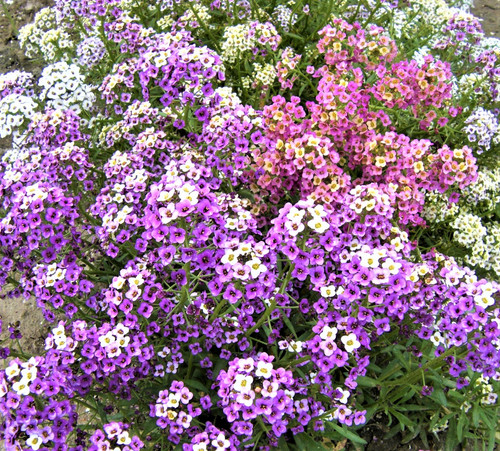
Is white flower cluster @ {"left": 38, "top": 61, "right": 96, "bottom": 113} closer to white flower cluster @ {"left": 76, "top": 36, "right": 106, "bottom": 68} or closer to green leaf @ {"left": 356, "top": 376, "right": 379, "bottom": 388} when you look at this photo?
white flower cluster @ {"left": 76, "top": 36, "right": 106, "bottom": 68}

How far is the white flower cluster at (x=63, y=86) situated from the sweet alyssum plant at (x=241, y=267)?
2 cm

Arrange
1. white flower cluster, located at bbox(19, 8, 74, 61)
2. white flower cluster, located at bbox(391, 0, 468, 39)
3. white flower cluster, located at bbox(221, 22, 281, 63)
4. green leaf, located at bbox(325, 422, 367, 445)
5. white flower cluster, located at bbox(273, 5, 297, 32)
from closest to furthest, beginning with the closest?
green leaf, located at bbox(325, 422, 367, 445) → white flower cluster, located at bbox(221, 22, 281, 63) → white flower cluster, located at bbox(19, 8, 74, 61) → white flower cluster, located at bbox(273, 5, 297, 32) → white flower cluster, located at bbox(391, 0, 468, 39)

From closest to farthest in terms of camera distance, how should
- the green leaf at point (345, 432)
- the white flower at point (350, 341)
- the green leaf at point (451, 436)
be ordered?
the white flower at point (350, 341) → the green leaf at point (345, 432) → the green leaf at point (451, 436)

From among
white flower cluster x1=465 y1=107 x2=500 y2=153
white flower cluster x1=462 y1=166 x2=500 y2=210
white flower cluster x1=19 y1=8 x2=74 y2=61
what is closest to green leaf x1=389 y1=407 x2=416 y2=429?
white flower cluster x1=462 y1=166 x2=500 y2=210

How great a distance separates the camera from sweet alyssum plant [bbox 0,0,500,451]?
2918mm

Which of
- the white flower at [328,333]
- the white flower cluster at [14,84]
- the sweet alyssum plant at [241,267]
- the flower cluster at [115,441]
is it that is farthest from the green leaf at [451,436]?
the white flower cluster at [14,84]

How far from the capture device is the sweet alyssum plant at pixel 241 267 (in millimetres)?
2918

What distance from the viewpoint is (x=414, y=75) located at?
4320 millimetres

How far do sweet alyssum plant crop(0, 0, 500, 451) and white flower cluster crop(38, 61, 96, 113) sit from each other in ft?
0.07

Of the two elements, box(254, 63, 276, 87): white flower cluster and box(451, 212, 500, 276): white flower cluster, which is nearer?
box(451, 212, 500, 276): white flower cluster

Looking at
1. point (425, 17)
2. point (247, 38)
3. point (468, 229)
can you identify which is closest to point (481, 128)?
point (468, 229)

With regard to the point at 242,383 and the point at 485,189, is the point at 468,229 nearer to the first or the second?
the point at 485,189

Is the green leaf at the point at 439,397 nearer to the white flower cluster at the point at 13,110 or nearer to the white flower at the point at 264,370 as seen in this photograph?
the white flower at the point at 264,370

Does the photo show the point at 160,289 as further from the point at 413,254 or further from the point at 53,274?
the point at 413,254
